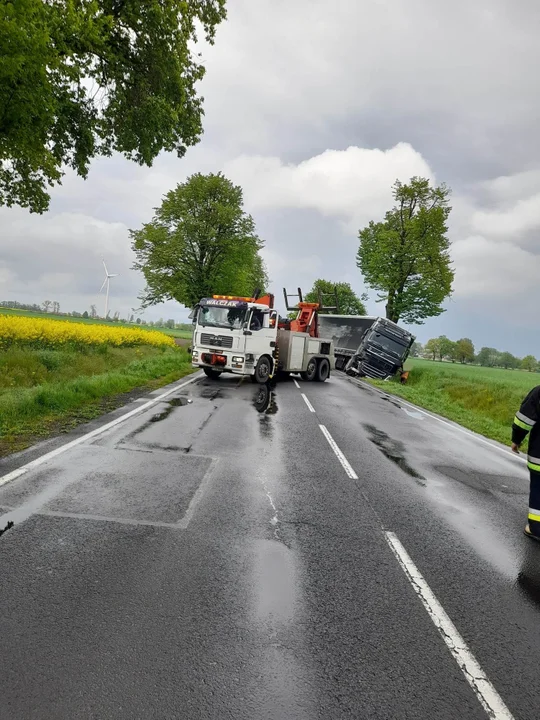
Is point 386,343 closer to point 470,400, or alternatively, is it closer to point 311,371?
point 470,400

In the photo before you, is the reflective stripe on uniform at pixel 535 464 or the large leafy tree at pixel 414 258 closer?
the reflective stripe on uniform at pixel 535 464

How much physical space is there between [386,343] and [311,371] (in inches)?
292

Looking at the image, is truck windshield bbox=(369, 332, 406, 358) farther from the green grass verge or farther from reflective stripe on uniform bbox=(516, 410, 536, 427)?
reflective stripe on uniform bbox=(516, 410, 536, 427)

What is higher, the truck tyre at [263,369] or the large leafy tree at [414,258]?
the large leafy tree at [414,258]

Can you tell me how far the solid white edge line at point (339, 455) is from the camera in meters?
6.52

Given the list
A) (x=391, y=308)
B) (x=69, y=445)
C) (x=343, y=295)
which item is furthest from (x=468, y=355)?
(x=69, y=445)

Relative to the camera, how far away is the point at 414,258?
33.4 m

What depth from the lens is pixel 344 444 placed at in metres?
8.41

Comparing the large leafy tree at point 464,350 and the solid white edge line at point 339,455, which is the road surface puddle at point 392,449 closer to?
the solid white edge line at point 339,455

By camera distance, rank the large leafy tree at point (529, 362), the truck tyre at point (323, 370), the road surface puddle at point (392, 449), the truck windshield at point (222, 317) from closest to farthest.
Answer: the road surface puddle at point (392, 449) < the truck windshield at point (222, 317) < the truck tyre at point (323, 370) < the large leafy tree at point (529, 362)

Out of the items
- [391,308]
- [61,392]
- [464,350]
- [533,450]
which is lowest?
[61,392]

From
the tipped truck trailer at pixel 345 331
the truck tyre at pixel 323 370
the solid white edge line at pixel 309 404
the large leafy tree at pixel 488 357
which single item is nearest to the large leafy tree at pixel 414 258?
the tipped truck trailer at pixel 345 331

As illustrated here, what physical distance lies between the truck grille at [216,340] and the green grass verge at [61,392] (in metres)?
1.89

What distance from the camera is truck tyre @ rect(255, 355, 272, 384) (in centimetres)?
1644
